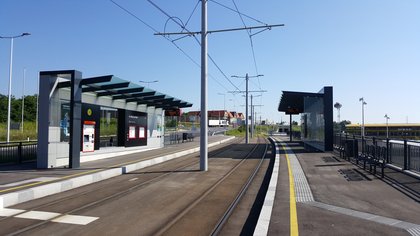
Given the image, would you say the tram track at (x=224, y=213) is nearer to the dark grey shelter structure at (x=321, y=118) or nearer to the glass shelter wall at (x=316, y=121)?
the dark grey shelter structure at (x=321, y=118)

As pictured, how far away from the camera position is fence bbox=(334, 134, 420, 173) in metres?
11.9

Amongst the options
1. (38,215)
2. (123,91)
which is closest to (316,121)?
(123,91)

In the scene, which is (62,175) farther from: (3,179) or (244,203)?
(244,203)

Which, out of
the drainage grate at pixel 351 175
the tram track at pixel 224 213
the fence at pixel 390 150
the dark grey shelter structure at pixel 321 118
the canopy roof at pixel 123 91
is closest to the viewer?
the tram track at pixel 224 213

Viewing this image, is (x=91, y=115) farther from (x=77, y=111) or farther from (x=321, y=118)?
(x=321, y=118)

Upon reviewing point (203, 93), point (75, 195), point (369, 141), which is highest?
point (203, 93)

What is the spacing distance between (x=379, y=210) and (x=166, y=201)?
468 cm

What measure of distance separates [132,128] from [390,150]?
15.5 meters

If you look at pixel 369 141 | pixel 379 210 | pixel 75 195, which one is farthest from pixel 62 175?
pixel 369 141

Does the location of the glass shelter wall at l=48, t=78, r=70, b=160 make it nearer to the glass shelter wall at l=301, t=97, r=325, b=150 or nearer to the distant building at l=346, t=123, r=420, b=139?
the glass shelter wall at l=301, t=97, r=325, b=150

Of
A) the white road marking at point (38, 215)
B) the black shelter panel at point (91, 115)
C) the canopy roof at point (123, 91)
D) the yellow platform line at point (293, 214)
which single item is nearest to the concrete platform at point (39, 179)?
the white road marking at point (38, 215)

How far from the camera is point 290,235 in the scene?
5.86m

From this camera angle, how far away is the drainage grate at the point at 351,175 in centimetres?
1159

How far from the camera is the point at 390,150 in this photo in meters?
13.8
